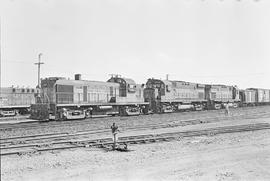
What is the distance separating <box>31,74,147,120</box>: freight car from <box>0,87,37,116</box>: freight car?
30.6 feet

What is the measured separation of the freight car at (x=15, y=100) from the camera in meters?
31.6

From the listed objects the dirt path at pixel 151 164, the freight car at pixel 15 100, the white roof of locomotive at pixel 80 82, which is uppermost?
the white roof of locomotive at pixel 80 82

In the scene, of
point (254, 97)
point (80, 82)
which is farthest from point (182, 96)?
point (254, 97)

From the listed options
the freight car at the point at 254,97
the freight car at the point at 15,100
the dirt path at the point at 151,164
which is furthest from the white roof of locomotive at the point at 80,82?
the freight car at the point at 254,97

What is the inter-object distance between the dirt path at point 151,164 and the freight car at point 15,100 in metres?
22.6

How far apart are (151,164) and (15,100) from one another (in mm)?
27463

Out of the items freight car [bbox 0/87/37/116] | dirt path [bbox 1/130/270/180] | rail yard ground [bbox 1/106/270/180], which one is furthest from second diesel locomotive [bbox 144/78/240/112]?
dirt path [bbox 1/130/270/180]

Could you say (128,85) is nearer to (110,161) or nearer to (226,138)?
(226,138)

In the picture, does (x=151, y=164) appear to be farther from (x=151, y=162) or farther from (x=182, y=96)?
(x=182, y=96)

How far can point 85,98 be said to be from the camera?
2528cm

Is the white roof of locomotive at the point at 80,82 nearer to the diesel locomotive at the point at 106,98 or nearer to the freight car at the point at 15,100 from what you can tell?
the diesel locomotive at the point at 106,98

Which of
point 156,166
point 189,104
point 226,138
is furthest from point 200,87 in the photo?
point 156,166

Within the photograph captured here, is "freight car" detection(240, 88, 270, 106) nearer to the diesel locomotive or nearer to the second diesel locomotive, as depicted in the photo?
the second diesel locomotive

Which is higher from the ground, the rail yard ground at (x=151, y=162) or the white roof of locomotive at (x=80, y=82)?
the white roof of locomotive at (x=80, y=82)
